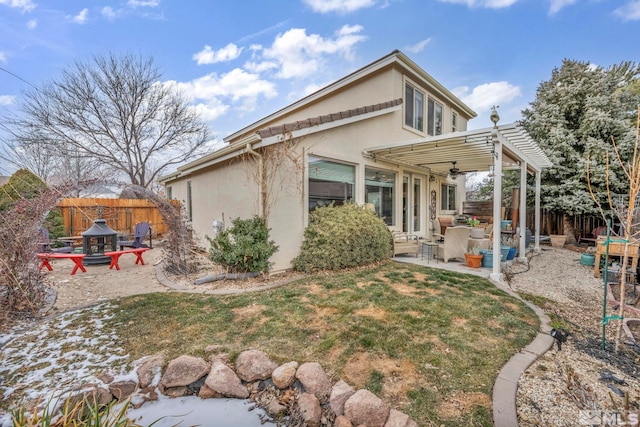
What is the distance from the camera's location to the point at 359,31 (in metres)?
10.6

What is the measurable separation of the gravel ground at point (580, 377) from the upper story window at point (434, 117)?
8212 mm

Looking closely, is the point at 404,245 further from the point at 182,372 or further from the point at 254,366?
the point at 182,372

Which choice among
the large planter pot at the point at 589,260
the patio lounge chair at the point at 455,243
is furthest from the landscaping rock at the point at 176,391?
the large planter pot at the point at 589,260

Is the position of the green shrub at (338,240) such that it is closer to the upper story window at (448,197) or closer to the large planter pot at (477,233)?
the large planter pot at (477,233)

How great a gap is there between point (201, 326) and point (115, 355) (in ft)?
3.15

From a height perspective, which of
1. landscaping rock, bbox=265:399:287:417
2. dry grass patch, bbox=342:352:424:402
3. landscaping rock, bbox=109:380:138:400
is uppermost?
dry grass patch, bbox=342:352:424:402

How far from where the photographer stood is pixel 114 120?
16969 millimetres

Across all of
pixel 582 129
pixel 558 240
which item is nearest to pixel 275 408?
pixel 558 240

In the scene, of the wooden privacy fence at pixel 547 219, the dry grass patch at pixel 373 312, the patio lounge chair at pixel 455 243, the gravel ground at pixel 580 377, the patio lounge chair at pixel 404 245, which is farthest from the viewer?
the wooden privacy fence at pixel 547 219

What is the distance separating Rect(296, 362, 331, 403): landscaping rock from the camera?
2.51 m

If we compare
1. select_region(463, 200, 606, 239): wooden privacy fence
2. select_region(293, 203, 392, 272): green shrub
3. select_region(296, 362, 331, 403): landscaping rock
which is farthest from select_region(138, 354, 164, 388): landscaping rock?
select_region(463, 200, 606, 239): wooden privacy fence

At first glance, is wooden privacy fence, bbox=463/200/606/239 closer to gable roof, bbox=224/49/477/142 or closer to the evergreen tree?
the evergreen tree

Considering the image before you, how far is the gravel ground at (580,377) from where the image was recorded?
2189 mm

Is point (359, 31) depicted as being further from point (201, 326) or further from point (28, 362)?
point (28, 362)
